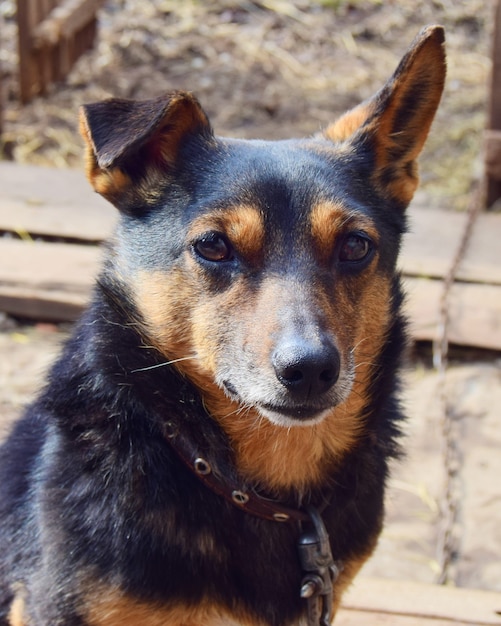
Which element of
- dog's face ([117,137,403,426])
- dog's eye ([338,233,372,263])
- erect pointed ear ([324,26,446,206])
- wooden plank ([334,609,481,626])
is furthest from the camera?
wooden plank ([334,609,481,626])

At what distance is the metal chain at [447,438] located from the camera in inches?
152

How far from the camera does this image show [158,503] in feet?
8.82

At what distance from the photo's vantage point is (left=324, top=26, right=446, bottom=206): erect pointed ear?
2.89 m

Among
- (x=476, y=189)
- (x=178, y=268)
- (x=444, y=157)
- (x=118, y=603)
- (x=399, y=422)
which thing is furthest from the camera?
(x=444, y=157)

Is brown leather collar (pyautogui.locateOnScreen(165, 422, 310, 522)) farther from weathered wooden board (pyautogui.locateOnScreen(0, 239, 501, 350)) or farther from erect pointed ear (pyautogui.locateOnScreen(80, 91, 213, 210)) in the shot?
weathered wooden board (pyautogui.locateOnScreen(0, 239, 501, 350))

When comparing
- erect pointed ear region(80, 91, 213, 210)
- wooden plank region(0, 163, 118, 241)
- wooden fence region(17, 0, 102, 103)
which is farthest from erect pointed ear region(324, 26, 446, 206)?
wooden fence region(17, 0, 102, 103)

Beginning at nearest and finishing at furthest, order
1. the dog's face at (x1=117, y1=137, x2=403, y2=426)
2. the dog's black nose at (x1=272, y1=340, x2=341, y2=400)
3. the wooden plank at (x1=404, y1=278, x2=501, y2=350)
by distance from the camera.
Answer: the dog's black nose at (x1=272, y1=340, x2=341, y2=400), the dog's face at (x1=117, y1=137, x2=403, y2=426), the wooden plank at (x1=404, y1=278, x2=501, y2=350)

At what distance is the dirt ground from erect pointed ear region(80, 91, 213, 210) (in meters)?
1.96

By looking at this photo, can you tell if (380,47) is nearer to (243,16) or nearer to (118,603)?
(243,16)

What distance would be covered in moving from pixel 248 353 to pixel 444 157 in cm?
490

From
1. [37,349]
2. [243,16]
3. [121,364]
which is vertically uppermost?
[121,364]

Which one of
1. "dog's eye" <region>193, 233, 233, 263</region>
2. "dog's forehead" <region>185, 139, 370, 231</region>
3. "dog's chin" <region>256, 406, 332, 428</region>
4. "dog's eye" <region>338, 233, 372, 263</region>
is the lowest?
"dog's chin" <region>256, 406, 332, 428</region>

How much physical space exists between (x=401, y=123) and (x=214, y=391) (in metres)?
1.06

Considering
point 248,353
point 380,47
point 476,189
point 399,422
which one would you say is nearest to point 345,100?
point 380,47
